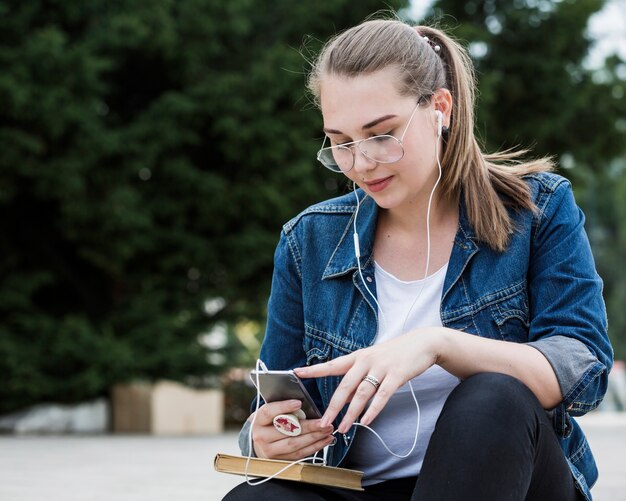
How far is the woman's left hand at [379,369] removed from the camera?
5.74ft

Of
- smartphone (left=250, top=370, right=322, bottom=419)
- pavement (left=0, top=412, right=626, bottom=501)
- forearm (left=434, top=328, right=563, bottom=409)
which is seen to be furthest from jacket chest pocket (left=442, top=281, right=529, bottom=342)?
pavement (left=0, top=412, right=626, bottom=501)

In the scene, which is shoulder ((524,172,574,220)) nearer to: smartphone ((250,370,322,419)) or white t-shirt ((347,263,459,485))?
white t-shirt ((347,263,459,485))

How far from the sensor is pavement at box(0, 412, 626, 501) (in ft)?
16.9

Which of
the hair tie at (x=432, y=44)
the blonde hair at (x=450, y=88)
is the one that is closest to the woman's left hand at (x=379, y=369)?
the blonde hair at (x=450, y=88)

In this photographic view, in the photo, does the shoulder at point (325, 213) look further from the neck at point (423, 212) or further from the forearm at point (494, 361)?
the forearm at point (494, 361)

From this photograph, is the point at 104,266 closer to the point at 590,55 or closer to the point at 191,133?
the point at 191,133

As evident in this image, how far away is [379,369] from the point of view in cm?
176

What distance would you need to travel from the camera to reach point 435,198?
2250mm

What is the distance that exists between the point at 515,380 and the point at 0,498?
373 cm

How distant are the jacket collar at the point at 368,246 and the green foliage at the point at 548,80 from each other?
10.9m

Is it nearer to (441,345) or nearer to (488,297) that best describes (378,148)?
(488,297)

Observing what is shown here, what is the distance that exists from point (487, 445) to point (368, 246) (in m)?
0.69

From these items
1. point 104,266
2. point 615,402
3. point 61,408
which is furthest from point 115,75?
point 615,402

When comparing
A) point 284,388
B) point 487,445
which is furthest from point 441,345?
point 284,388
